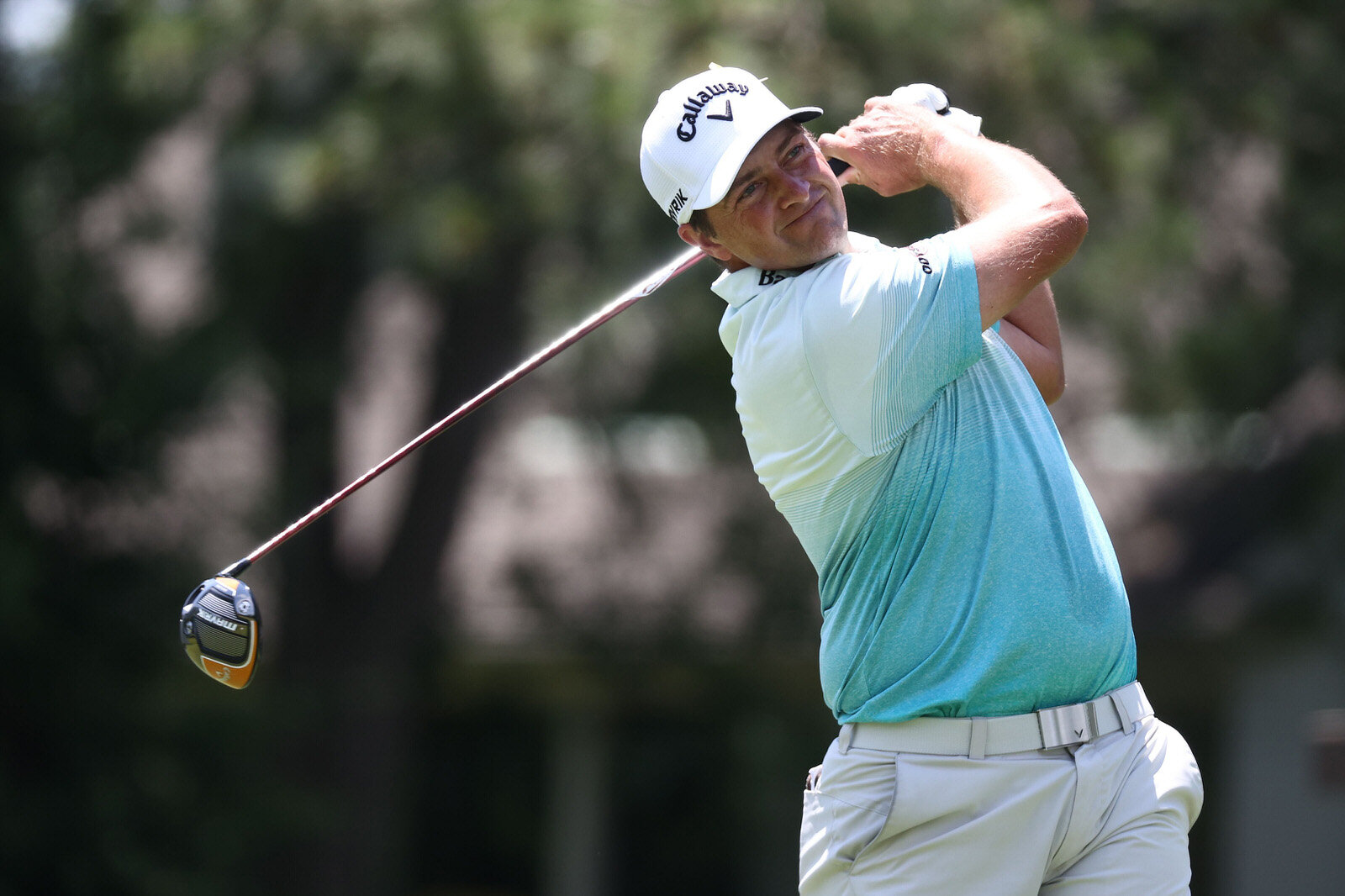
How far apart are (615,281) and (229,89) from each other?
246 centimetres

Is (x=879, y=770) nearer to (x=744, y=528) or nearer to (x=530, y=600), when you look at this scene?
(x=744, y=528)

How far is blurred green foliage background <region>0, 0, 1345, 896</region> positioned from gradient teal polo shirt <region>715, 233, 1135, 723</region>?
12.3 feet

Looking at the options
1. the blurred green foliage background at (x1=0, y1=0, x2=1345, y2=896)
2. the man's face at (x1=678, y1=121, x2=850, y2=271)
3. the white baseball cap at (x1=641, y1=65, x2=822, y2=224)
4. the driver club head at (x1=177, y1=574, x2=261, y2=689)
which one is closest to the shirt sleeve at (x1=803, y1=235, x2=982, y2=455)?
the man's face at (x1=678, y1=121, x2=850, y2=271)

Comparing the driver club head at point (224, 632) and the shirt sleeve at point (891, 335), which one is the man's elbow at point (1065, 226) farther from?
the driver club head at point (224, 632)

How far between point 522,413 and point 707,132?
266 inches

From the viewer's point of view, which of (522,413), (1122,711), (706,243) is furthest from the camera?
(522,413)

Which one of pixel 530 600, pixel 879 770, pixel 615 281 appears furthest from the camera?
pixel 530 600

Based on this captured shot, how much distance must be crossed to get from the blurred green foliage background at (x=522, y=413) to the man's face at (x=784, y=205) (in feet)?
11.7

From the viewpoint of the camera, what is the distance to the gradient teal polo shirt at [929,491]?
2455 millimetres

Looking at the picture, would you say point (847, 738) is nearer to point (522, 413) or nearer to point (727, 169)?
point (727, 169)

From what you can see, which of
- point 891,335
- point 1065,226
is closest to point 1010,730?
point 891,335

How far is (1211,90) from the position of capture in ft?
26.1

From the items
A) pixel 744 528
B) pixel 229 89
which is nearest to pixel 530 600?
pixel 744 528

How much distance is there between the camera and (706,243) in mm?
2730
